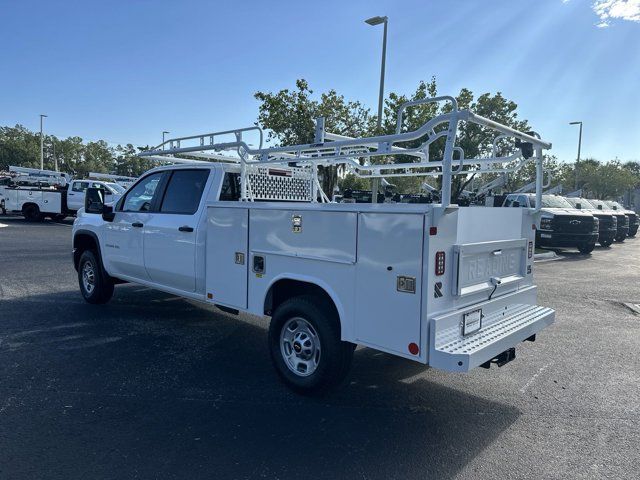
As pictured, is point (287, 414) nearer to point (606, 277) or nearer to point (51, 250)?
point (606, 277)

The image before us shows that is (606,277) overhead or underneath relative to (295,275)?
underneath

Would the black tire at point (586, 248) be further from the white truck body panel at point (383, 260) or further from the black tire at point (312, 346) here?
the black tire at point (312, 346)

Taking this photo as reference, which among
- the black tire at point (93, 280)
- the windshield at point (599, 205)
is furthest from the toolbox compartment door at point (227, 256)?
the windshield at point (599, 205)

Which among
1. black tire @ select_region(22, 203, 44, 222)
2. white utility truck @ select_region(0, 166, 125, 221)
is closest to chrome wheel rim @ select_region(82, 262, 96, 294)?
white utility truck @ select_region(0, 166, 125, 221)

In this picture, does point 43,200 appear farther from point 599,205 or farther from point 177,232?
point 599,205

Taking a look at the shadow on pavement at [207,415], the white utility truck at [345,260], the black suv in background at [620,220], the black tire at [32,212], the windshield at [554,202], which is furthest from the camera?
the black tire at [32,212]

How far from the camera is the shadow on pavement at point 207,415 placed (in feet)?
10.8

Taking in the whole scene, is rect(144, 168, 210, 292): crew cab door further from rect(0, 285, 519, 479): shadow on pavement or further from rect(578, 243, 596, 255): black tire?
rect(578, 243, 596, 255): black tire

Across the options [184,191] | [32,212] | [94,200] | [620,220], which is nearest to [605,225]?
[620,220]

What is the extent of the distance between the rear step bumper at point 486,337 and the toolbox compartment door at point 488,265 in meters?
0.25

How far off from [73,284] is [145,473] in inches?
267

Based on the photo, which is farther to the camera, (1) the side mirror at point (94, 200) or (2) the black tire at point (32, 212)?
(2) the black tire at point (32, 212)

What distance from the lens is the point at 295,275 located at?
4.34m

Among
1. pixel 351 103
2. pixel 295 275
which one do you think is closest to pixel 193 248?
pixel 295 275
